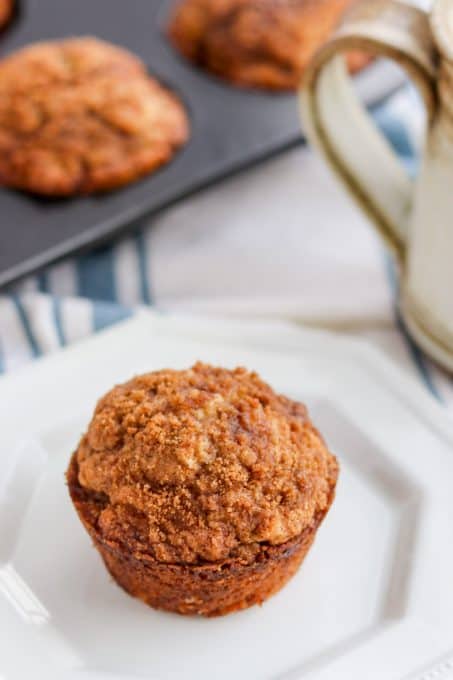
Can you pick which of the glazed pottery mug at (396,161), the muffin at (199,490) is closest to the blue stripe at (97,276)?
the glazed pottery mug at (396,161)

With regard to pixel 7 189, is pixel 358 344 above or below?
below

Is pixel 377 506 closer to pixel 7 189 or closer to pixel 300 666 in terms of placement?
pixel 300 666

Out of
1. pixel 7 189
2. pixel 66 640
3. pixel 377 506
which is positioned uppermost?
pixel 7 189

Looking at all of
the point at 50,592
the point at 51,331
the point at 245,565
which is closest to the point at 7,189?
the point at 51,331

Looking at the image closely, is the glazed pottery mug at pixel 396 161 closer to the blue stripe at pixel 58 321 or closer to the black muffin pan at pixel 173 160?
the black muffin pan at pixel 173 160

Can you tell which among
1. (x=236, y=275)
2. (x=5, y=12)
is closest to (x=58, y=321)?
(x=236, y=275)

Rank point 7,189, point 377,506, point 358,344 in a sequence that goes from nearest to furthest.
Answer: point 377,506 < point 358,344 < point 7,189
